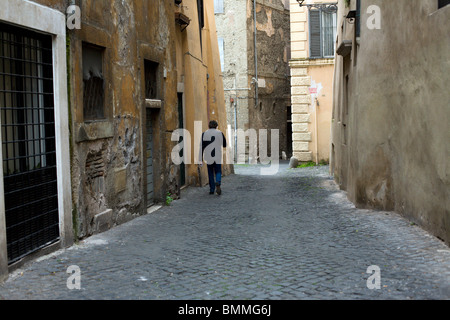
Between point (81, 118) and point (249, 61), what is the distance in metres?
21.5

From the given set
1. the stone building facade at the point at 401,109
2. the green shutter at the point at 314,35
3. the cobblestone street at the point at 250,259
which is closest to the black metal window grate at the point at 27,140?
the cobblestone street at the point at 250,259

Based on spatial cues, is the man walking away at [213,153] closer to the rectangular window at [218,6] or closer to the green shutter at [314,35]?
the green shutter at [314,35]

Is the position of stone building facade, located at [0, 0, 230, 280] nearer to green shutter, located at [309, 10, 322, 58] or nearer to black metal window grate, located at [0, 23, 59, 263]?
black metal window grate, located at [0, 23, 59, 263]

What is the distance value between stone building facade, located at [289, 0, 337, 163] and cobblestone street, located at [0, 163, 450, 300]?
12226 millimetres

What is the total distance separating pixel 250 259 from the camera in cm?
619

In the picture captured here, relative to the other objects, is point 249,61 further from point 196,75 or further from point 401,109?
point 401,109

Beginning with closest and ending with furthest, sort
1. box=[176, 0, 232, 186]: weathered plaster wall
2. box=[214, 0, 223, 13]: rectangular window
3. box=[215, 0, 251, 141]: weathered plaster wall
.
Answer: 1. box=[176, 0, 232, 186]: weathered plaster wall
2. box=[215, 0, 251, 141]: weathered plaster wall
3. box=[214, 0, 223, 13]: rectangular window

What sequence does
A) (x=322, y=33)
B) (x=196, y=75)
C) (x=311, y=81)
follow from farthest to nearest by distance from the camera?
1. (x=311, y=81)
2. (x=322, y=33)
3. (x=196, y=75)

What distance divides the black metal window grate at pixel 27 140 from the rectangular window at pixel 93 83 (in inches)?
41.7

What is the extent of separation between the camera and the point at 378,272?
546 centimetres

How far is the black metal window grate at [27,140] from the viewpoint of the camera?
19.0ft

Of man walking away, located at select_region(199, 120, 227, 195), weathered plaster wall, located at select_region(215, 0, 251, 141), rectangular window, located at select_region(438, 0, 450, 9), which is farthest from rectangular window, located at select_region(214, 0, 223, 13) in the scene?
rectangular window, located at select_region(438, 0, 450, 9)

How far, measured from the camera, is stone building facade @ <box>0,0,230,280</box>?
5934 millimetres

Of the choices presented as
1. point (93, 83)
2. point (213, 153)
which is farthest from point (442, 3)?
point (213, 153)
